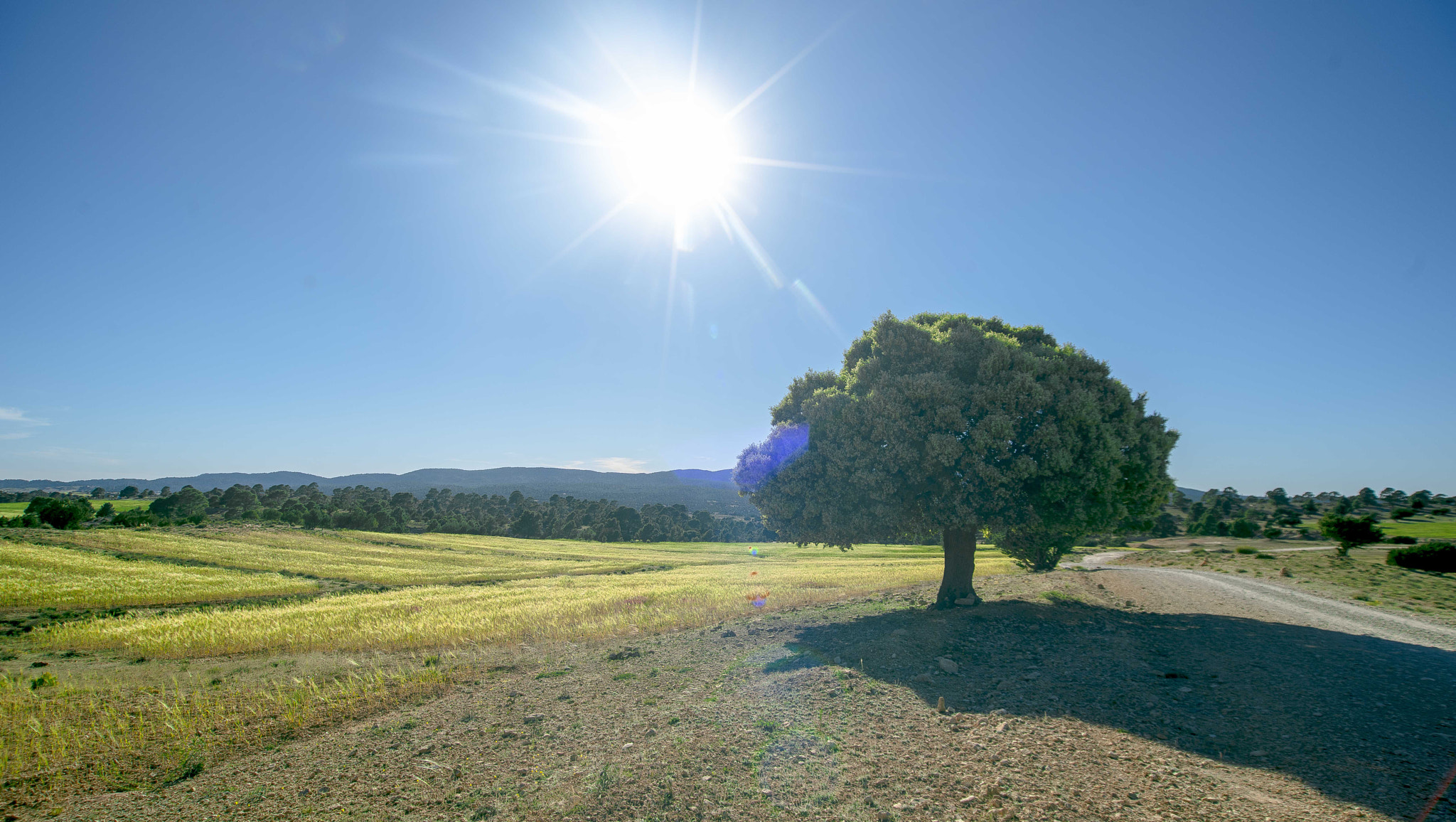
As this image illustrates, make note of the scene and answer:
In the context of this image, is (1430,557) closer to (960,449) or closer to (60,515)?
(960,449)

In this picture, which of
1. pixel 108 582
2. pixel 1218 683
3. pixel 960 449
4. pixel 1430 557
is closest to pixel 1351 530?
pixel 1430 557

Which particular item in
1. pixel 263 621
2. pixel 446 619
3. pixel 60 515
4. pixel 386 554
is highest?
pixel 60 515

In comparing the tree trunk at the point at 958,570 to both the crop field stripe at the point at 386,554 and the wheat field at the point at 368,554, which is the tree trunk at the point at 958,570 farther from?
the wheat field at the point at 368,554

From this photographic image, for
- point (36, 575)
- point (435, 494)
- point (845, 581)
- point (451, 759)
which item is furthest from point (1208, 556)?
point (435, 494)

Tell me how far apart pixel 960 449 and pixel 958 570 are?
540 cm

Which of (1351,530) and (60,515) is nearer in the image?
(1351,530)

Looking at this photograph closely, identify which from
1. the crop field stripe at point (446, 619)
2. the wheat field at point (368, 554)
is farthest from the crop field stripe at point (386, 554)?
the crop field stripe at point (446, 619)

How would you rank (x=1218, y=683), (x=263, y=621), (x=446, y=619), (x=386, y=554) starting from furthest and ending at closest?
(x=386, y=554) → (x=263, y=621) → (x=446, y=619) → (x=1218, y=683)

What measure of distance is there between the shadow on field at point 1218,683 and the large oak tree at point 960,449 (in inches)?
117

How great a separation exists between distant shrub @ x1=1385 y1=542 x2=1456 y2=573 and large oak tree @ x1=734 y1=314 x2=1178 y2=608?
93.0ft

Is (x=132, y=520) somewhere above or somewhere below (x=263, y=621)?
above

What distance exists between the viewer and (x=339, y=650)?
18.1 m

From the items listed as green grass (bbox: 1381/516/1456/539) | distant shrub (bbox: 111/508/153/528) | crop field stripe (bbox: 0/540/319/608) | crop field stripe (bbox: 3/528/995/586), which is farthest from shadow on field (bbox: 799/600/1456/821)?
distant shrub (bbox: 111/508/153/528)

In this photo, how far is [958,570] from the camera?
61.6 feet
